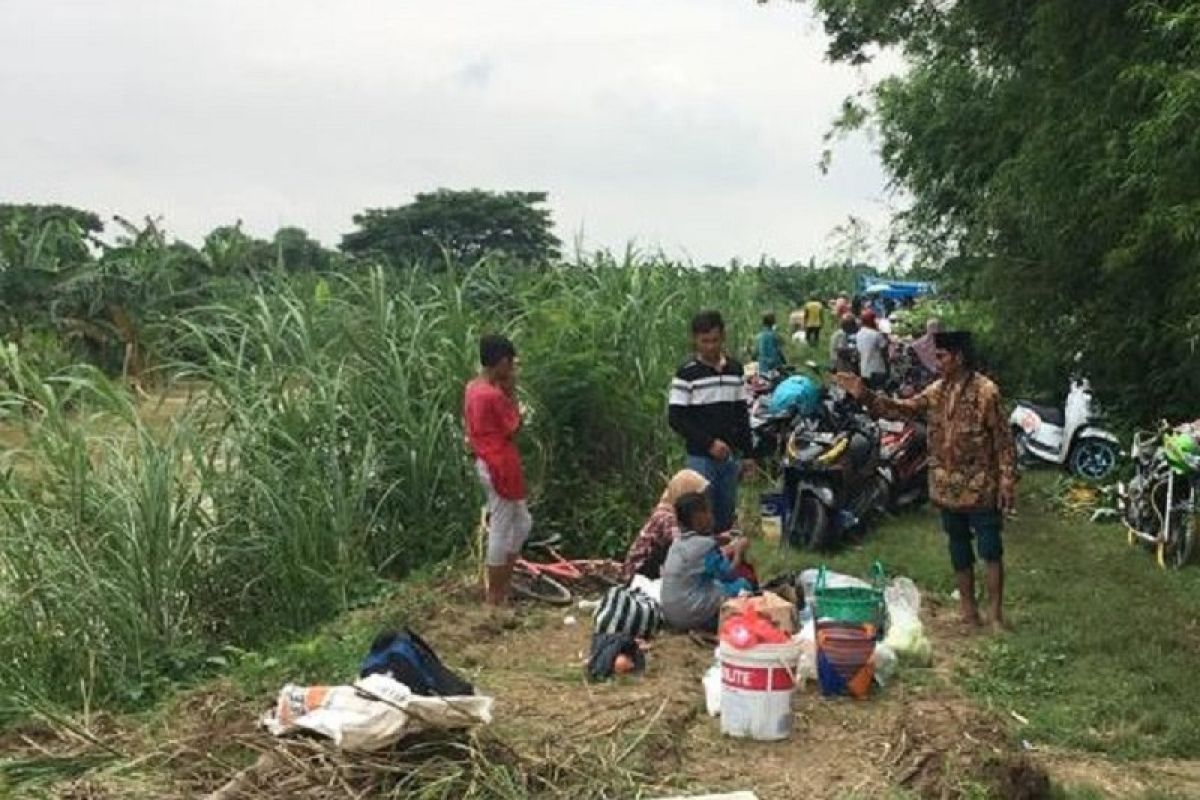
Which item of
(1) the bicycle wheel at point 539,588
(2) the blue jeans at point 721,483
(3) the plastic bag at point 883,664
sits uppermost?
(2) the blue jeans at point 721,483

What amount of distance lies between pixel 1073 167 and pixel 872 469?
4.19 meters

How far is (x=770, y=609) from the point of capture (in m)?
6.06

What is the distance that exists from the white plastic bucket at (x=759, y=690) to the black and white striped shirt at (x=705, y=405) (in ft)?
8.65

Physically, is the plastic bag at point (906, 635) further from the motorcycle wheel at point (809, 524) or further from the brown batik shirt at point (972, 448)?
the motorcycle wheel at point (809, 524)

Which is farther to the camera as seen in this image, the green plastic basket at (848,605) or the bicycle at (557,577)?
the bicycle at (557,577)

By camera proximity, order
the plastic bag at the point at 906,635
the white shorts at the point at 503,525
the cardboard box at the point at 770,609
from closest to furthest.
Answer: the cardboard box at the point at 770,609 < the plastic bag at the point at 906,635 < the white shorts at the point at 503,525

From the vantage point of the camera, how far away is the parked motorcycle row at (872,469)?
30.2 feet

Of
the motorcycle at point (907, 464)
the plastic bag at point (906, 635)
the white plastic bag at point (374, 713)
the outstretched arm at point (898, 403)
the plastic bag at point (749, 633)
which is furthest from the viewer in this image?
the motorcycle at point (907, 464)

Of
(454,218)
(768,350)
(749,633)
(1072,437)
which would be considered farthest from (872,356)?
(454,218)

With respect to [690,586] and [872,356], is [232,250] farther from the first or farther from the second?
[690,586]

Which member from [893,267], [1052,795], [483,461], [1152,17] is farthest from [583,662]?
[893,267]

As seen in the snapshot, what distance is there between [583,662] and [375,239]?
3780 centimetres

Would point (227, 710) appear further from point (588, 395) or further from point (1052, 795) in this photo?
point (588, 395)

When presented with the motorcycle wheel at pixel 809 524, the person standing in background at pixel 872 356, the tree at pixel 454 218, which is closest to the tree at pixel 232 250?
the tree at pixel 454 218
